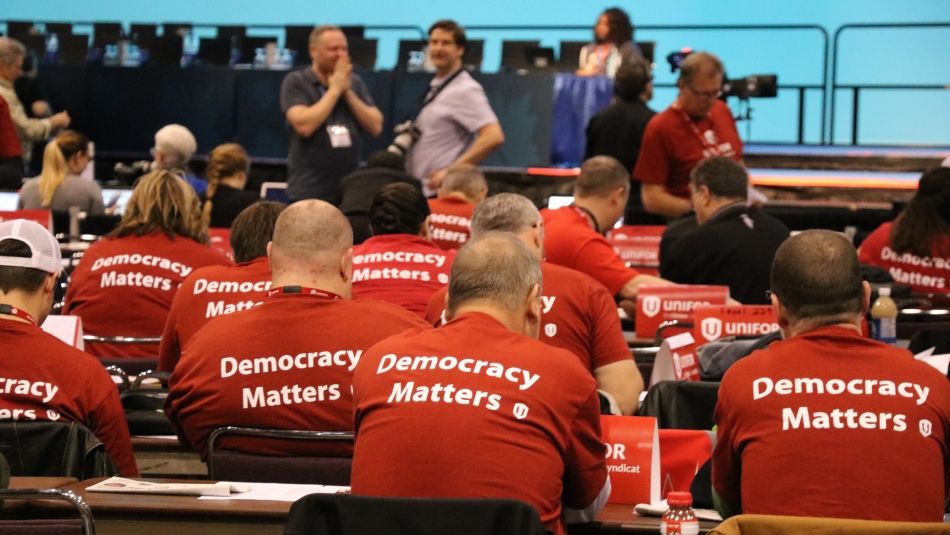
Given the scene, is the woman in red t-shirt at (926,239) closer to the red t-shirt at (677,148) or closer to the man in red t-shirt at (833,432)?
the red t-shirt at (677,148)

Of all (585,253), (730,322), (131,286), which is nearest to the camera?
(730,322)

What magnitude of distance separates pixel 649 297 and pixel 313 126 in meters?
3.29

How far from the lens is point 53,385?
353 centimetres

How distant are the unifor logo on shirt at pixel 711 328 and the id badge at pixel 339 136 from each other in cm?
395

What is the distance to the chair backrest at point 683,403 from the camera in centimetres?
374

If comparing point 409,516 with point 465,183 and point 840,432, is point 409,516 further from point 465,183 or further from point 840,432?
point 465,183

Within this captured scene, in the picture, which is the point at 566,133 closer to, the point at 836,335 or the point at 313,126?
the point at 313,126

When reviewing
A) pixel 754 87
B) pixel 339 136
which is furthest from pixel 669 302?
pixel 754 87

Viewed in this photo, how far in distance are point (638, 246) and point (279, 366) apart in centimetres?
397

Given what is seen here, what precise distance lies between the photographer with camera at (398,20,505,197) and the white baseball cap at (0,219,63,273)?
440cm

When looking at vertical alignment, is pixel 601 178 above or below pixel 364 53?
below

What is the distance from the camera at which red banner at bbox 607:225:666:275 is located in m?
7.29

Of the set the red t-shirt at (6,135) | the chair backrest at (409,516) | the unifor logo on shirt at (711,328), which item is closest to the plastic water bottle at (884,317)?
the unifor logo on shirt at (711,328)

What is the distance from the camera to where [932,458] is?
291 centimetres
